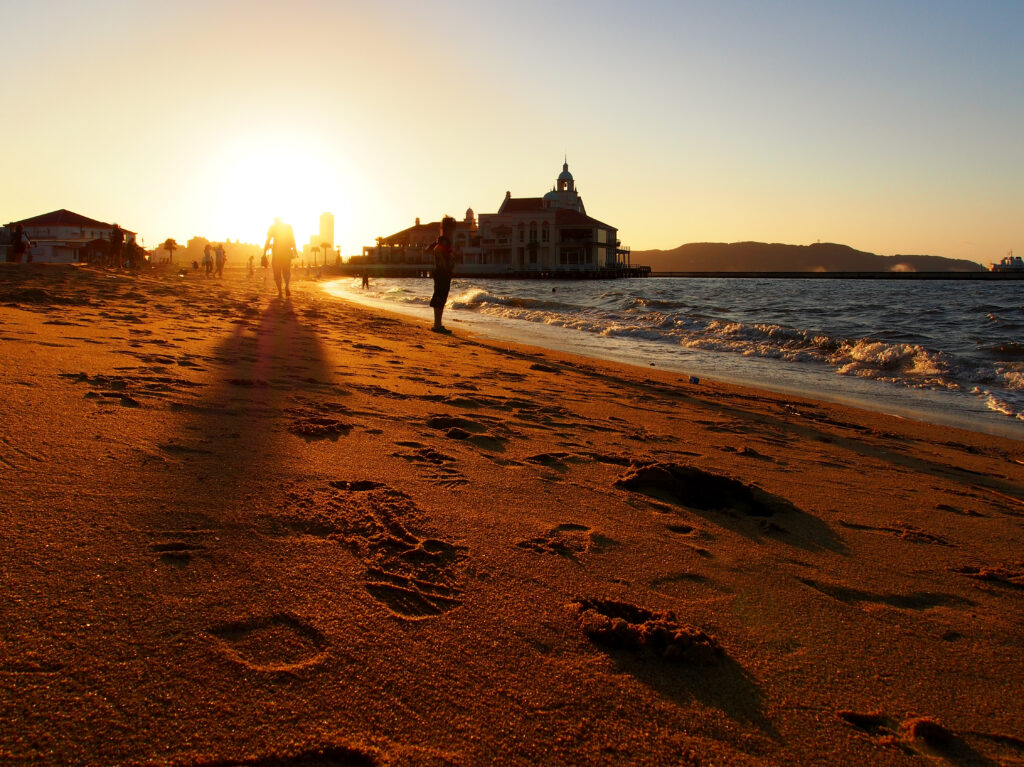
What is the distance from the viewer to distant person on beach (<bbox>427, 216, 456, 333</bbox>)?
37.1 ft

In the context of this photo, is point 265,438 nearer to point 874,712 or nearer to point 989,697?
point 874,712

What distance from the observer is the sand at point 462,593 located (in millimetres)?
1301

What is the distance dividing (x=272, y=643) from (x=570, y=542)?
1127 mm

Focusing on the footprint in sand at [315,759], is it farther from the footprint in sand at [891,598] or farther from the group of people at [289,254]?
the group of people at [289,254]

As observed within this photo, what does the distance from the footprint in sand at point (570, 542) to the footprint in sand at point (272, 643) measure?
2.82 feet

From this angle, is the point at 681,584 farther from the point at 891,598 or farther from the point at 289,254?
the point at 289,254

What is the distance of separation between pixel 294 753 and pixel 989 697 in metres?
1.71

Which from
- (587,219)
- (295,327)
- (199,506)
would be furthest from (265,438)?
(587,219)

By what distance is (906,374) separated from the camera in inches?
384

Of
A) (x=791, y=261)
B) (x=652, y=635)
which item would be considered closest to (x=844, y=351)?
(x=652, y=635)

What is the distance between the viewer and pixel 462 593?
1867 mm

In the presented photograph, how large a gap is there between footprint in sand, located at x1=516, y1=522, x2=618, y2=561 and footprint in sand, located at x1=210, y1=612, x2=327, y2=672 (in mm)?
861

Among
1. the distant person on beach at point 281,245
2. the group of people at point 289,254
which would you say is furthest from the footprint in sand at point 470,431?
the distant person on beach at point 281,245

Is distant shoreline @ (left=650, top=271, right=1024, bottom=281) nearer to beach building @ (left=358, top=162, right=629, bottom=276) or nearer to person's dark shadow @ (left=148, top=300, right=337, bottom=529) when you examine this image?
beach building @ (left=358, top=162, right=629, bottom=276)
